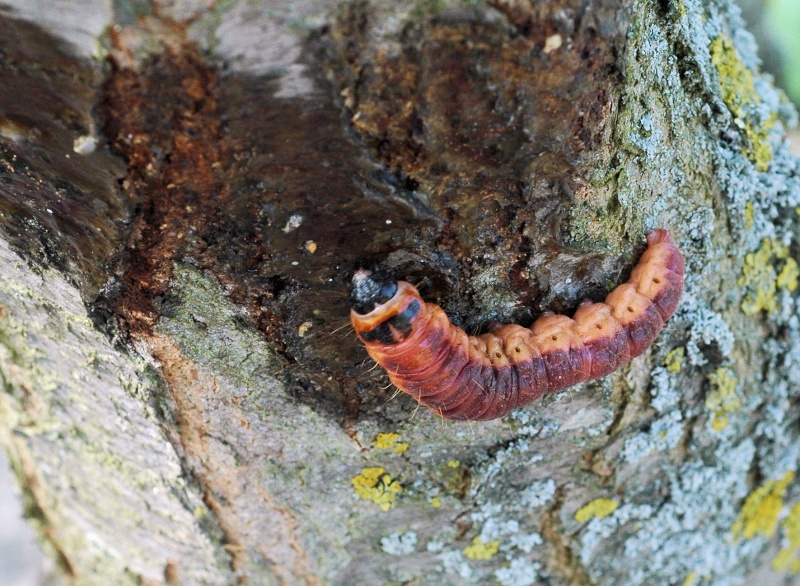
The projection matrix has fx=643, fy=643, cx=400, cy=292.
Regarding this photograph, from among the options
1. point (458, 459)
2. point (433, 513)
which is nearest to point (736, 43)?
point (458, 459)

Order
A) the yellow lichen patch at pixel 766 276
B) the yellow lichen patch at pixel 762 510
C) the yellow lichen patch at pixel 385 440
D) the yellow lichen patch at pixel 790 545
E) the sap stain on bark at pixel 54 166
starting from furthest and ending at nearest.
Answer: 1. the yellow lichen patch at pixel 790 545
2. the yellow lichen patch at pixel 762 510
3. the yellow lichen patch at pixel 766 276
4. the yellow lichen patch at pixel 385 440
5. the sap stain on bark at pixel 54 166

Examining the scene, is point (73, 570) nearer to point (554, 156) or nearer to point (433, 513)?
point (433, 513)

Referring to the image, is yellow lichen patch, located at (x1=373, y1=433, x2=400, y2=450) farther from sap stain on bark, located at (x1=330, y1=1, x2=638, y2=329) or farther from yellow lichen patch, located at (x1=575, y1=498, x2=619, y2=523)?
yellow lichen patch, located at (x1=575, y1=498, x2=619, y2=523)

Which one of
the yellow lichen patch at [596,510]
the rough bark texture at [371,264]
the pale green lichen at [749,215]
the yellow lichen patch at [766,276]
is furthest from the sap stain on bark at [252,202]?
the yellow lichen patch at [766,276]

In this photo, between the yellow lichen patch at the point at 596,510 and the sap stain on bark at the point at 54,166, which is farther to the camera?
the yellow lichen patch at the point at 596,510

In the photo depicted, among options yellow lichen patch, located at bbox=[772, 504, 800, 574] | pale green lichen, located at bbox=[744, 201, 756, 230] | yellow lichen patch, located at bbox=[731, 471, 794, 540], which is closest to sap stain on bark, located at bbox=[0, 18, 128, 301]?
pale green lichen, located at bbox=[744, 201, 756, 230]

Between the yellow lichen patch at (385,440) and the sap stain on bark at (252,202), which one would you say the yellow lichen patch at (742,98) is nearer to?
the sap stain on bark at (252,202)
